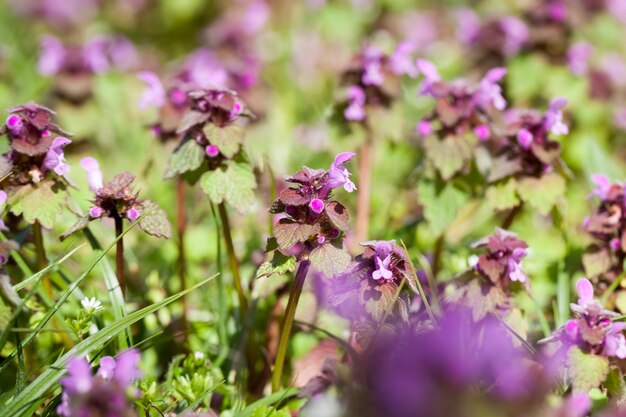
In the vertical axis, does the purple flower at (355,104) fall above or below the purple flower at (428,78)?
above

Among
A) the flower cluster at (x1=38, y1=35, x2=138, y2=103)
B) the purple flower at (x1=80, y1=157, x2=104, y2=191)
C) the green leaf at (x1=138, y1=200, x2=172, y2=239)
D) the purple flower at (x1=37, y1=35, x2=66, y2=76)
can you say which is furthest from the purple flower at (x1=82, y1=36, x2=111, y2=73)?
the green leaf at (x1=138, y1=200, x2=172, y2=239)

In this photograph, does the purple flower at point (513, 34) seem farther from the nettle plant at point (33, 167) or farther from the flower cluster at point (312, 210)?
the nettle plant at point (33, 167)

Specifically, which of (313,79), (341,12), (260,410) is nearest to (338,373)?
(260,410)

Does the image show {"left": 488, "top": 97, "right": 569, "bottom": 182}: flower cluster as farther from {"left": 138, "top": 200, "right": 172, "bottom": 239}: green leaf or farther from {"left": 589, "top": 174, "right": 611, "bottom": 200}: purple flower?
{"left": 138, "top": 200, "right": 172, "bottom": 239}: green leaf

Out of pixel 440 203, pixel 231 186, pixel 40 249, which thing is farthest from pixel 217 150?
pixel 440 203

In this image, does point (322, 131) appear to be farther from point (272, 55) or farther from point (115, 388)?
point (115, 388)

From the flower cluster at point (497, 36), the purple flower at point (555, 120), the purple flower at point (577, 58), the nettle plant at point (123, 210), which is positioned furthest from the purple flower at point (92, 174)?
the purple flower at point (577, 58)
